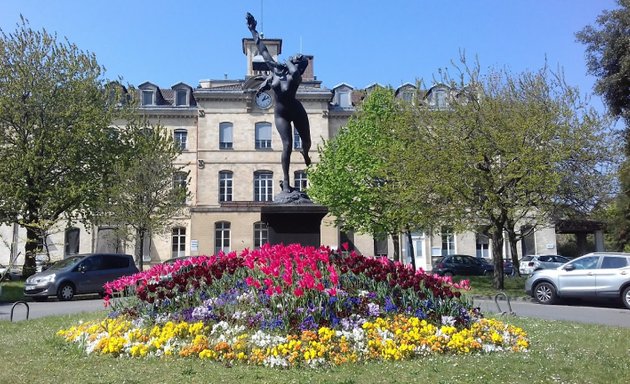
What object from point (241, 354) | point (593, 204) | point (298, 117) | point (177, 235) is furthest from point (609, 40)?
point (177, 235)

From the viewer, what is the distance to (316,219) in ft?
36.5

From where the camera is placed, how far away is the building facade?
40.4m

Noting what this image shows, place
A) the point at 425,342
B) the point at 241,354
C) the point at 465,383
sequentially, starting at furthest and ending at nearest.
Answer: the point at 425,342
the point at 241,354
the point at 465,383

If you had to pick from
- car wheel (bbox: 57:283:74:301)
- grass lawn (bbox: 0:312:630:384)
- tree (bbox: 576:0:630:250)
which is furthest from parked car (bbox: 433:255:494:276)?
grass lawn (bbox: 0:312:630:384)

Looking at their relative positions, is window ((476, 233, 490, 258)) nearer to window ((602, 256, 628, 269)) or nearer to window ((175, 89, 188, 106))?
window ((175, 89, 188, 106))

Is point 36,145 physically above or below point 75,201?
above

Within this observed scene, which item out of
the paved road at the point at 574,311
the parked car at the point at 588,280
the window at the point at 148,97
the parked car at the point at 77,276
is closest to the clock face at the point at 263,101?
the window at the point at 148,97

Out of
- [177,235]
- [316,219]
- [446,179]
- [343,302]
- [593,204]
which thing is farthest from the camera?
[177,235]

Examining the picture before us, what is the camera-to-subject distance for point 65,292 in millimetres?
19859

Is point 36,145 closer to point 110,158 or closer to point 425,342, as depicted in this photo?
point 110,158

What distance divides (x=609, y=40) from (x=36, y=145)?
27.0 metres

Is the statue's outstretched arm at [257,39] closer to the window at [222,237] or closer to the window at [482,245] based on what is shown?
the window at [222,237]

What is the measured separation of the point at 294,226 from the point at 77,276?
12451 mm

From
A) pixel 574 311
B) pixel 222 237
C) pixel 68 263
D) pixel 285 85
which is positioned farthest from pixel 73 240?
pixel 574 311
